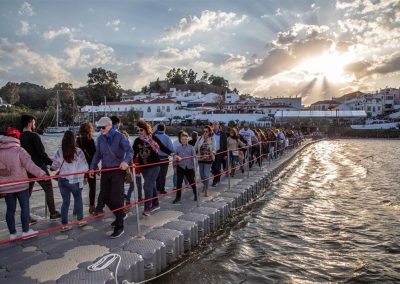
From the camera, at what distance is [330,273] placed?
553 cm

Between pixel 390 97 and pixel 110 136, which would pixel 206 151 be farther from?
pixel 390 97

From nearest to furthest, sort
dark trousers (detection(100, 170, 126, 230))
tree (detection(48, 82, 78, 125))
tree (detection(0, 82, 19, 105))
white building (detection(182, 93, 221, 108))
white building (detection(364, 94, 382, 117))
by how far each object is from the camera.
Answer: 1. dark trousers (detection(100, 170, 126, 230))
2. tree (detection(48, 82, 78, 125))
3. white building (detection(182, 93, 221, 108))
4. white building (detection(364, 94, 382, 117))
5. tree (detection(0, 82, 19, 105))

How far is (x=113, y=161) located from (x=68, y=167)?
3.48ft

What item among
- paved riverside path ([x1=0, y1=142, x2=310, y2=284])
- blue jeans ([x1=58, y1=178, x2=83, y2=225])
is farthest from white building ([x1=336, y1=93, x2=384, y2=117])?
blue jeans ([x1=58, y1=178, x2=83, y2=225])

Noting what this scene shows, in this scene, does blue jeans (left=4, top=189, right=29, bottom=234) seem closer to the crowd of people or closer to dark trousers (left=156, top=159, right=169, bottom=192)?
the crowd of people

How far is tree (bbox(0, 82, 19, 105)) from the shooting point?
381ft

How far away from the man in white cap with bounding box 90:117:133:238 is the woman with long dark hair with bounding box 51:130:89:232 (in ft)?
2.35

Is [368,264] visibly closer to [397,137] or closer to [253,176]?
[253,176]

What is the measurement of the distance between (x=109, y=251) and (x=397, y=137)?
225ft

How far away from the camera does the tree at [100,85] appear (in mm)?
100688

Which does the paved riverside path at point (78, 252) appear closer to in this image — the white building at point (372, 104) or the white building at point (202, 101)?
the white building at point (202, 101)

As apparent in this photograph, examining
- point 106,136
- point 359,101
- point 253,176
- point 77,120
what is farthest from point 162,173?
point 359,101

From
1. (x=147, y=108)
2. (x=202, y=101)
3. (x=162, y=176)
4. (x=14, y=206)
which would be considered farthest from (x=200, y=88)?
(x=14, y=206)

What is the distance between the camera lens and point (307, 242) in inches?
276
